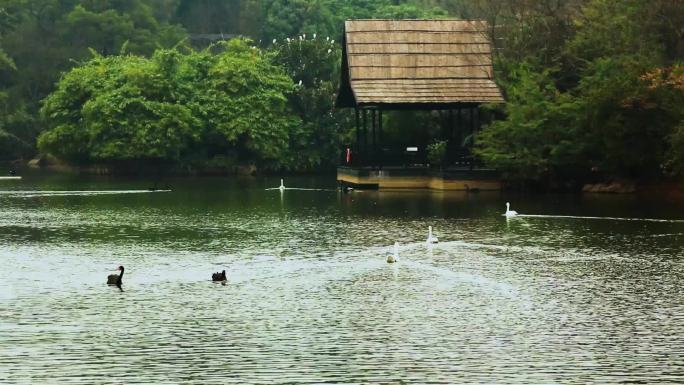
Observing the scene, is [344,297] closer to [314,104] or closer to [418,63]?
[418,63]

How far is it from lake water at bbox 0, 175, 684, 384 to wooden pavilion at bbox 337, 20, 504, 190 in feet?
40.1

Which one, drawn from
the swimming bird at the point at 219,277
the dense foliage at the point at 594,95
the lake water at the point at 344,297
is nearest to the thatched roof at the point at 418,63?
the dense foliage at the point at 594,95

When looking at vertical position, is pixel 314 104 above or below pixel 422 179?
above

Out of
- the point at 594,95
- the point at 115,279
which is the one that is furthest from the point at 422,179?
the point at 115,279

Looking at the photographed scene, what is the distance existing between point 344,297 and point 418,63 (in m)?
38.0

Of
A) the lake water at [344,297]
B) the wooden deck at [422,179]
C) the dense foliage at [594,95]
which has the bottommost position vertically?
the lake water at [344,297]

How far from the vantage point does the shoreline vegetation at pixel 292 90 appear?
2331 inches

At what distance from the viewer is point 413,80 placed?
66938mm

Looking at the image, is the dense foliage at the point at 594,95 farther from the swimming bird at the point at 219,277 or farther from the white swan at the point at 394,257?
the swimming bird at the point at 219,277

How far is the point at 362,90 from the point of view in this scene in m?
65.8

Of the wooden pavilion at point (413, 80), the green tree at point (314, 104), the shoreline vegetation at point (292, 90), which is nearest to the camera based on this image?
the shoreline vegetation at point (292, 90)

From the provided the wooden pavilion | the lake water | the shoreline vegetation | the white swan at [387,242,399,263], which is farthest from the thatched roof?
the white swan at [387,242,399,263]

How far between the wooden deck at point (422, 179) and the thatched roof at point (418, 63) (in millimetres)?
3427

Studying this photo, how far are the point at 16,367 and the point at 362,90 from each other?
1737 inches
